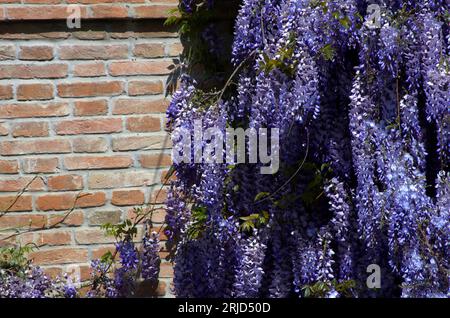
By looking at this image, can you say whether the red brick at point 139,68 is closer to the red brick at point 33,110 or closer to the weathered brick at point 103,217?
the red brick at point 33,110

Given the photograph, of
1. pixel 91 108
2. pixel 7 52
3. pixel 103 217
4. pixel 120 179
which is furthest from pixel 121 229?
pixel 7 52

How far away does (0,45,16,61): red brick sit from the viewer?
3.39 meters

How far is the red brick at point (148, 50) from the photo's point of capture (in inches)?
136

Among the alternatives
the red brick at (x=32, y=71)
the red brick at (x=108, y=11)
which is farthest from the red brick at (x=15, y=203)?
the red brick at (x=108, y=11)

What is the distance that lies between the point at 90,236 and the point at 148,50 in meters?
0.95

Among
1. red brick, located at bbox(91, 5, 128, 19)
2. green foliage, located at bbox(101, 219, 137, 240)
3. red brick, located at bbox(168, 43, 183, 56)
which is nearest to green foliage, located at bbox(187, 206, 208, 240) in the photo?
green foliage, located at bbox(101, 219, 137, 240)

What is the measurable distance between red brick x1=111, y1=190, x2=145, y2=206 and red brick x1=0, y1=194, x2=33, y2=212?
0.40 metres

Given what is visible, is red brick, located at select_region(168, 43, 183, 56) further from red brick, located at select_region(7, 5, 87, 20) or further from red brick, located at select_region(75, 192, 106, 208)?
red brick, located at select_region(75, 192, 106, 208)

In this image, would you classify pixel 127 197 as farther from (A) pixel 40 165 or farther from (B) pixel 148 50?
(B) pixel 148 50

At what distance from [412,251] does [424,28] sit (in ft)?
3.01

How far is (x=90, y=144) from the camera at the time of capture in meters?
3.44
